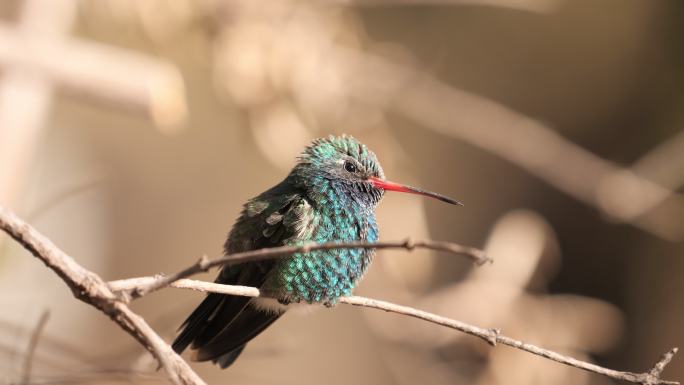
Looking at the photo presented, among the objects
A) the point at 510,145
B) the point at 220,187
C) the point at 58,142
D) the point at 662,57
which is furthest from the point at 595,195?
the point at 58,142

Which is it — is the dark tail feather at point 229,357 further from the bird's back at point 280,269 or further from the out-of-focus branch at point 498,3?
the out-of-focus branch at point 498,3

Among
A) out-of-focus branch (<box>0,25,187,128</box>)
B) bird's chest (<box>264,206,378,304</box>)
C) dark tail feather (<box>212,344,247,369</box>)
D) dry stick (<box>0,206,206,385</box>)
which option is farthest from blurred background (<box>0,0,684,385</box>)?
dry stick (<box>0,206,206,385</box>)

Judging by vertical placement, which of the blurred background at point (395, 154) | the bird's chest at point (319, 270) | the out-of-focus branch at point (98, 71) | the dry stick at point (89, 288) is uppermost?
the blurred background at point (395, 154)

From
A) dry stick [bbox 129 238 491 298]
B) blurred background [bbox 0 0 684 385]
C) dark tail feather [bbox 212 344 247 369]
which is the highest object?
blurred background [bbox 0 0 684 385]

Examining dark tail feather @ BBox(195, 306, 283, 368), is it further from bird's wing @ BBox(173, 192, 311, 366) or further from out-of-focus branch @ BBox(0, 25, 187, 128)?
out-of-focus branch @ BBox(0, 25, 187, 128)

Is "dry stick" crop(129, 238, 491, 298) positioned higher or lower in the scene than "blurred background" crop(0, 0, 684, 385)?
lower

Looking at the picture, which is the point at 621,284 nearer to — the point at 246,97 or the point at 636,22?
the point at 636,22

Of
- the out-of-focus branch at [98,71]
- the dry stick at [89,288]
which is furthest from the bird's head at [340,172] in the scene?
the dry stick at [89,288]

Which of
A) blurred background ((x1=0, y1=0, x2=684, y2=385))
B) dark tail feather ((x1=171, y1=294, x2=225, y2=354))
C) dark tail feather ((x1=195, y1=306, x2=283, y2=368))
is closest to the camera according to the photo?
dark tail feather ((x1=171, y1=294, x2=225, y2=354))
